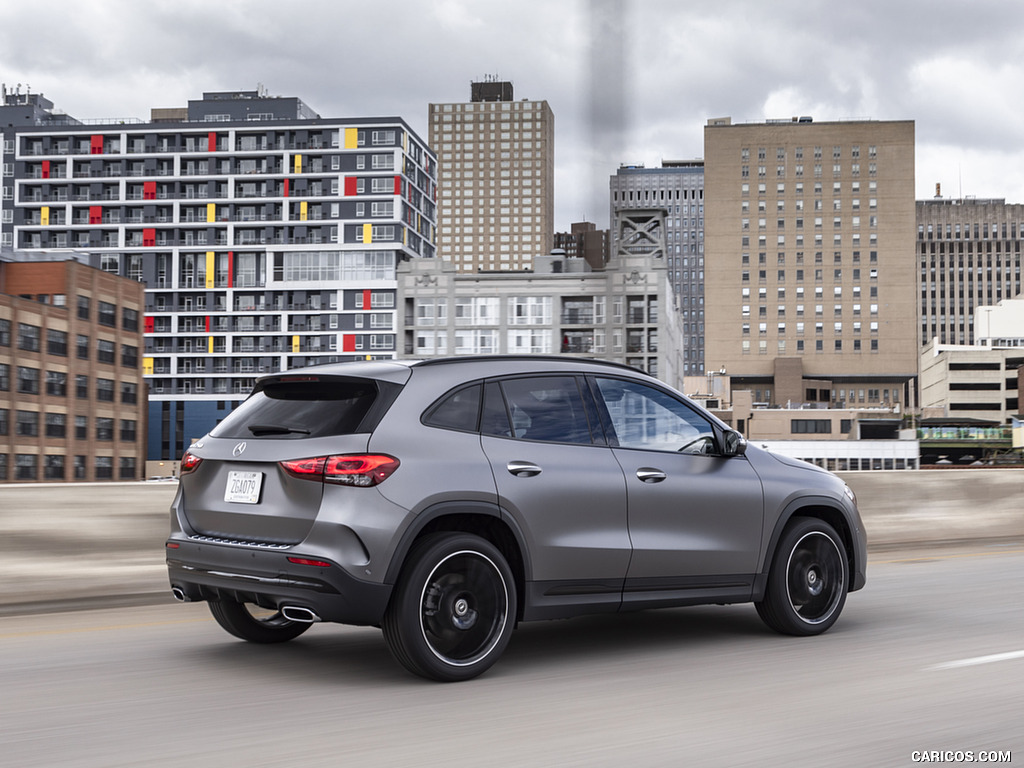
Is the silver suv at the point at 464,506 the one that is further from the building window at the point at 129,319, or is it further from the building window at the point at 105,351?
the building window at the point at 129,319

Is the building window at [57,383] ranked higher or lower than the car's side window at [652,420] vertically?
higher

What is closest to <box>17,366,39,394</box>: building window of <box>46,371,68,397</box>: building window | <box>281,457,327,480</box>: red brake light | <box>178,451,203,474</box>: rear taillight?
<box>46,371,68,397</box>: building window

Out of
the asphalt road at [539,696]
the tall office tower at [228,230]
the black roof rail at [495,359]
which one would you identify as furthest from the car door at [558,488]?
the tall office tower at [228,230]

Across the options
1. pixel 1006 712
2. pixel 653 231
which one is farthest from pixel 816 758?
pixel 653 231

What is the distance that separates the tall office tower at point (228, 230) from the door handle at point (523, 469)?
111m

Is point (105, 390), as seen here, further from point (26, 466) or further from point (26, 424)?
point (26, 466)

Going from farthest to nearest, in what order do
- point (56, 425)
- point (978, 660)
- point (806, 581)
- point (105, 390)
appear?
1. point (105, 390)
2. point (56, 425)
3. point (806, 581)
4. point (978, 660)

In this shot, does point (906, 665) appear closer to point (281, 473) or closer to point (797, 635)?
point (797, 635)

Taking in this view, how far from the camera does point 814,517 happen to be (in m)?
7.42

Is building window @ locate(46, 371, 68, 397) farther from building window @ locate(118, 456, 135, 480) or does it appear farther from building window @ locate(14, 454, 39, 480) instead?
building window @ locate(118, 456, 135, 480)

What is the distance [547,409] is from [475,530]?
0.84 meters

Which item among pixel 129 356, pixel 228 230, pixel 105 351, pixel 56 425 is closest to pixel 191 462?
pixel 56 425

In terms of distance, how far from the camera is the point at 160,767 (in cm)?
418

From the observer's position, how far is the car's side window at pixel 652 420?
660 cm
